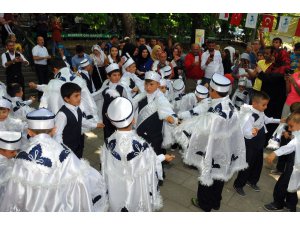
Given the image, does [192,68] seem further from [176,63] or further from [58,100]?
[58,100]

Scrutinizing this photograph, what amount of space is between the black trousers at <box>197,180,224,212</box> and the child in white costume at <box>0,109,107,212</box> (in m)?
1.92

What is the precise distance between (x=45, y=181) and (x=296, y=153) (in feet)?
10.6

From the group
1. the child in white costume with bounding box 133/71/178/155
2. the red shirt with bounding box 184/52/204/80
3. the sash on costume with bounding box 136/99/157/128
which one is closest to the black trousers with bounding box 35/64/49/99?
the red shirt with bounding box 184/52/204/80

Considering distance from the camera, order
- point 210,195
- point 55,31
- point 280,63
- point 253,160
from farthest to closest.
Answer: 1. point 55,31
2. point 280,63
3. point 253,160
4. point 210,195

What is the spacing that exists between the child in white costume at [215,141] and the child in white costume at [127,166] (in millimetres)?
743

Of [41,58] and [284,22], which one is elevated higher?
[284,22]

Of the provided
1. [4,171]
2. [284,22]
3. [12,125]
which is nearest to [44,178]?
[4,171]

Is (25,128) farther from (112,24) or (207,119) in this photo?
(112,24)

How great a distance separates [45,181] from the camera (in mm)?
2842

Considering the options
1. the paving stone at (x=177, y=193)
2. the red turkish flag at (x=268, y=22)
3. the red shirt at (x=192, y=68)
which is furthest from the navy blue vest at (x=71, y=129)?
the red turkish flag at (x=268, y=22)

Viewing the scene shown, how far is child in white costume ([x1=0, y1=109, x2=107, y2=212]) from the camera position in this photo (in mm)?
2830

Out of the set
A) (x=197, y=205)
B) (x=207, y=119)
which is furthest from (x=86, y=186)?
(x=197, y=205)

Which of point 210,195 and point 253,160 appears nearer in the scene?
point 210,195
